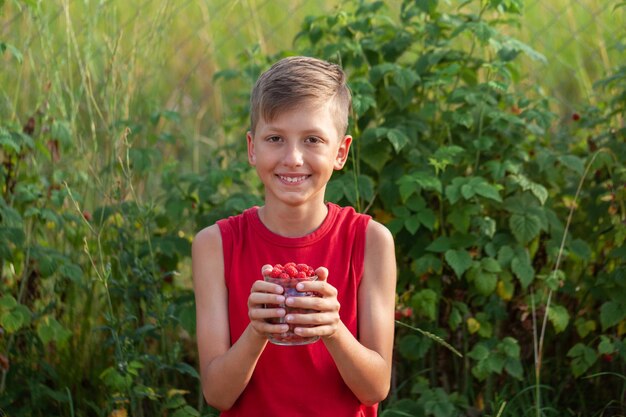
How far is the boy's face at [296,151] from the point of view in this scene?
7.25 ft

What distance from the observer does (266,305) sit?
1968 millimetres

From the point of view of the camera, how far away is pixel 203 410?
10.0 ft

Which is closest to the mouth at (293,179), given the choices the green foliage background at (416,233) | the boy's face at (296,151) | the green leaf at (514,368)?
the boy's face at (296,151)

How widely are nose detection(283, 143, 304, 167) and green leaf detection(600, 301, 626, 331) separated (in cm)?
134

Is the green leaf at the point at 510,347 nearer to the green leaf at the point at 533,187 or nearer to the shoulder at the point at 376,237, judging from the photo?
the green leaf at the point at 533,187

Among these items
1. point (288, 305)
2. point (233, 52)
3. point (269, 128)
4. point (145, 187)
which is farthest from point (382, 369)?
point (233, 52)

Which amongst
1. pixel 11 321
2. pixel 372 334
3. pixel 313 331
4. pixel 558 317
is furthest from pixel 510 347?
pixel 11 321


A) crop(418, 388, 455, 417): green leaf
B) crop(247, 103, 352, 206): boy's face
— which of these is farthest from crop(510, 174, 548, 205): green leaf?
crop(247, 103, 352, 206): boy's face

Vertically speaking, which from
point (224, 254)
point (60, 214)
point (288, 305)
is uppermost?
point (60, 214)

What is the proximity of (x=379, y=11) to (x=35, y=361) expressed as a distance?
1.67 metres

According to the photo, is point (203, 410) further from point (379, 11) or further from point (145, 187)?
point (379, 11)

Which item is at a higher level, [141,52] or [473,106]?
[141,52]

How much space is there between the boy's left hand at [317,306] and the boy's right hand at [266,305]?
0.02 meters

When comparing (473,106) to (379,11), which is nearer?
(473,106)
